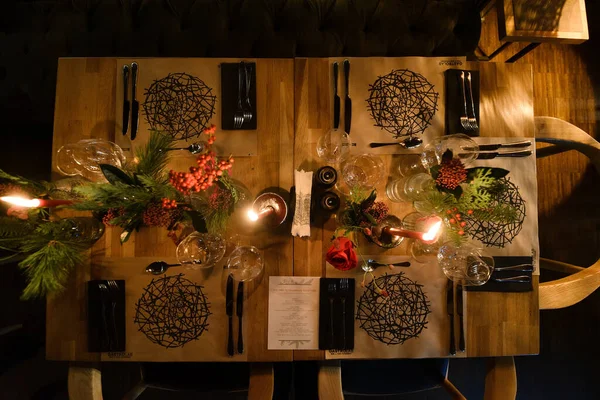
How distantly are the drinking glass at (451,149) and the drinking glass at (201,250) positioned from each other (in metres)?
0.88

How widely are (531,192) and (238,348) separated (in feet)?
4.52

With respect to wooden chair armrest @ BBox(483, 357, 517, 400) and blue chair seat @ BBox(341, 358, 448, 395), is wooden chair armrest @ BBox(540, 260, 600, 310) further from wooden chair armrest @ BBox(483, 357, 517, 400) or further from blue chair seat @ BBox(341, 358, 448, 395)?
blue chair seat @ BBox(341, 358, 448, 395)

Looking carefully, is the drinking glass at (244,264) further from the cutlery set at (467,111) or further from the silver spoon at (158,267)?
the cutlery set at (467,111)

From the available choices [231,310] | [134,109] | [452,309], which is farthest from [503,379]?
[134,109]

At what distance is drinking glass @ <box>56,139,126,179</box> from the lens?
1374mm

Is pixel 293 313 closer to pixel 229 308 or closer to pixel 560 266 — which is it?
pixel 229 308

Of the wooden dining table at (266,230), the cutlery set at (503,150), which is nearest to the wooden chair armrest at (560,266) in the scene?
the wooden dining table at (266,230)

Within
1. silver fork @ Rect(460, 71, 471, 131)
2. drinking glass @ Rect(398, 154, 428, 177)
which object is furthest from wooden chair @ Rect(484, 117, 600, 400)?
drinking glass @ Rect(398, 154, 428, 177)

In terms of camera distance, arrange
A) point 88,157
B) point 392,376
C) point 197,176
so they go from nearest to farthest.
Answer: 1. point 197,176
2. point 88,157
3. point 392,376

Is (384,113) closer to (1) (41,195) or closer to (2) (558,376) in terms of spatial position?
(1) (41,195)

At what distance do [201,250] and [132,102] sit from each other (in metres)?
0.68

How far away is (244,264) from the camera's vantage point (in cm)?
138

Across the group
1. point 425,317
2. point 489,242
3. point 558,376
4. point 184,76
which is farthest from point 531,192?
point 558,376

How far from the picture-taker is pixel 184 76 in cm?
149
